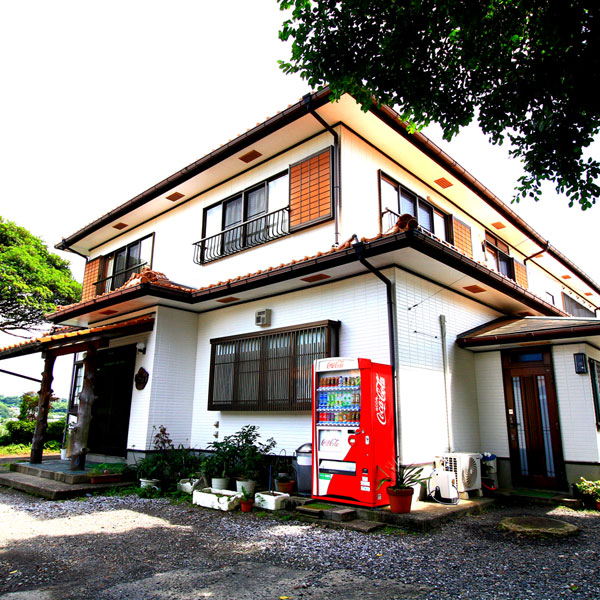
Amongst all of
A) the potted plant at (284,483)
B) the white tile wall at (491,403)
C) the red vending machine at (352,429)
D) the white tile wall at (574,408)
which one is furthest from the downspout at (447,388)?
the potted plant at (284,483)

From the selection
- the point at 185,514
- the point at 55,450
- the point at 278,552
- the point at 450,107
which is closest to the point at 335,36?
the point at 450,107

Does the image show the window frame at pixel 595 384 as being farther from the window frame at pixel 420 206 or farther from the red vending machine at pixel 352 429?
the red vending machine at pixel 352 429

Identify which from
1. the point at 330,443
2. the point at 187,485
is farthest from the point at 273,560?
the point at 187,485

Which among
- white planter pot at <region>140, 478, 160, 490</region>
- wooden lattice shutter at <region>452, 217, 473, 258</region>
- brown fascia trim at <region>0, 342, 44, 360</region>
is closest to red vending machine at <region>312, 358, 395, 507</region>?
white planter pot at <region>140, 478, 160, 490</region>

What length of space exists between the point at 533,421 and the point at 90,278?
12670mm

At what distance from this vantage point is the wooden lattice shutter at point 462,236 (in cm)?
1070

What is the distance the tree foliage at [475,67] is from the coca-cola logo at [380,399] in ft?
9.63

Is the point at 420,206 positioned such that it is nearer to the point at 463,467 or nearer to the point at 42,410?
the point at 463,467

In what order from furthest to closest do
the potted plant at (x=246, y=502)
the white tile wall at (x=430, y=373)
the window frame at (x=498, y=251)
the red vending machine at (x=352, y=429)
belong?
the window frame at (x=498, y=251)
the white tile wall at (x=430, y=373)
the potted plant at (x=246, y=502)
the red vending machine at (x=352, y=429)

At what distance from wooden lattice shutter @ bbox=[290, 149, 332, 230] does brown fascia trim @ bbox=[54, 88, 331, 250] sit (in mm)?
805

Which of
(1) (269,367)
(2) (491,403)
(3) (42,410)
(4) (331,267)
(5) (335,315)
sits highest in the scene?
(4) (331,267)

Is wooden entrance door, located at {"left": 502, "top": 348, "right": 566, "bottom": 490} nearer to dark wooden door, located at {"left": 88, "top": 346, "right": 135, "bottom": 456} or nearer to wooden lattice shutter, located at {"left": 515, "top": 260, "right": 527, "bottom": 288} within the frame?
wooden lattice shutter, located at {"left": 515, "top": 260, "right": 527, "bottom": 288}

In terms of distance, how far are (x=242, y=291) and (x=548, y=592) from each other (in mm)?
6360

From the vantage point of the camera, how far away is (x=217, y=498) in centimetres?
692
